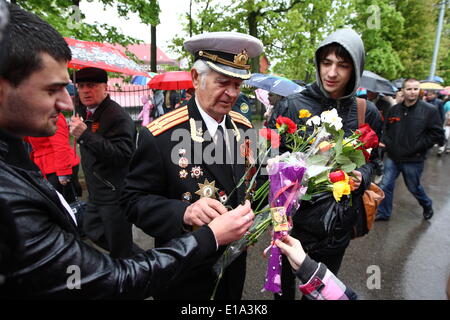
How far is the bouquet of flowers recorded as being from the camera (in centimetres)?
134

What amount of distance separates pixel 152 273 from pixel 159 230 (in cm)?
53

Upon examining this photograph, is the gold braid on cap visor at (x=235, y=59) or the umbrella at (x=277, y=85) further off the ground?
the umbrella at (x=277, y=85)

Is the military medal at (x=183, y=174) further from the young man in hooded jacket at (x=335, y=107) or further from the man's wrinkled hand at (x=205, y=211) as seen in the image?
the young man in hooded jacket at (x=335, y=107)

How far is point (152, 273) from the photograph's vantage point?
3.27ft

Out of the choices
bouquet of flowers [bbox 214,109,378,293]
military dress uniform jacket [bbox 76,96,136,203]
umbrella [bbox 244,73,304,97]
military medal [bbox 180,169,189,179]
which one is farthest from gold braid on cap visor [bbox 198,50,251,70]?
umbrella [bbox 244,73,304,97]

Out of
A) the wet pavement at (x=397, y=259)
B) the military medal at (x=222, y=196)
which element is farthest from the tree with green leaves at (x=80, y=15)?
the military medal at (x=222, y=196)

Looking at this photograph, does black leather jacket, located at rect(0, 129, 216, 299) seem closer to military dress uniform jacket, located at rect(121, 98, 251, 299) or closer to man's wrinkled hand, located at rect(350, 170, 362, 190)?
military dress uniform jacket, located at rect(121, 98, 251, 299)

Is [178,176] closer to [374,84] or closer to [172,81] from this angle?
[172,81]

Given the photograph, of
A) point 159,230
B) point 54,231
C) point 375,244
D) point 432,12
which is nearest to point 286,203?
point 159,230

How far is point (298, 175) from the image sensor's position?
4.32 ft

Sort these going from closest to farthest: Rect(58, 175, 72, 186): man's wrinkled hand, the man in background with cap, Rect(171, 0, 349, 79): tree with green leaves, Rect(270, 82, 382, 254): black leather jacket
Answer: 1. Rect(270, 82, 382, 254): black leather jacket
2. the man in background with cap
3. Rect(58, 175, 72, 186): man's wrinkled hand
4. Rect(171, 0, 349, 79): tree with green leaves

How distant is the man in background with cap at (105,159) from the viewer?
109 inches

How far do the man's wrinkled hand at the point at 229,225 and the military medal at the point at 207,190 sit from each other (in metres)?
0.41

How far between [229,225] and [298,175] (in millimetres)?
402
